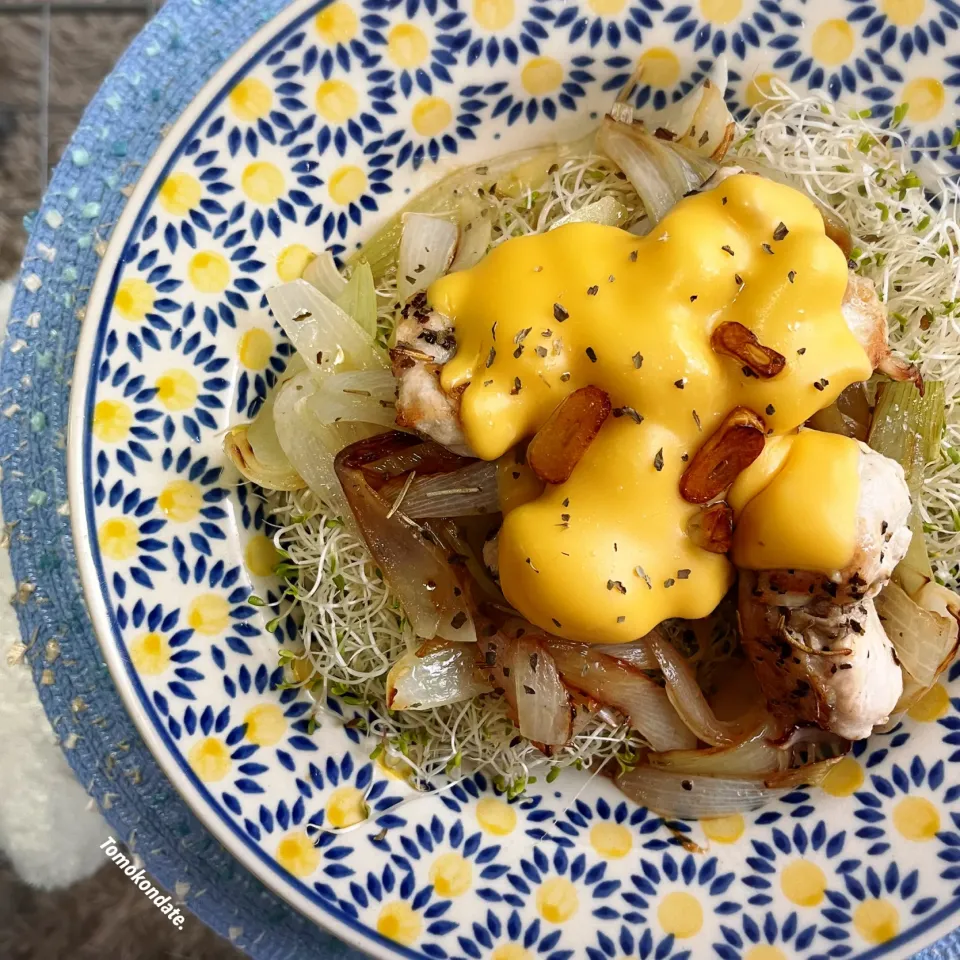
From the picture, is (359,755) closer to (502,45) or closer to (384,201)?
(384,201)

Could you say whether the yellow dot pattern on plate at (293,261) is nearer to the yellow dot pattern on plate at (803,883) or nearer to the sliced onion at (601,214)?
the sliced onion at (601,214)

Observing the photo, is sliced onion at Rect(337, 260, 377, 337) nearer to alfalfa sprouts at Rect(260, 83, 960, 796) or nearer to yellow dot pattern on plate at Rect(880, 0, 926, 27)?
alfalfa sprouts at Rect(260, 83, 960, 796)

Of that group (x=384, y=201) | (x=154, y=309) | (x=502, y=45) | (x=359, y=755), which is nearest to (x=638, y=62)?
(x=502, y=45)

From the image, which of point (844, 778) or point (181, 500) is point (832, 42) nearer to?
point (844, 778)

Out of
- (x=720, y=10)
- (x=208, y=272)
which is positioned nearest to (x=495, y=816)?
(x=208, y=272)

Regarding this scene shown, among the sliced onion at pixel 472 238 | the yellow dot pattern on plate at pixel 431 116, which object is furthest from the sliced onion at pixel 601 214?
the yellow dot pattern on plate at pixel 431 116

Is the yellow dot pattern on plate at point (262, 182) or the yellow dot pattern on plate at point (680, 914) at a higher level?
the yellow dot pattern on plate at point (262, 182)
